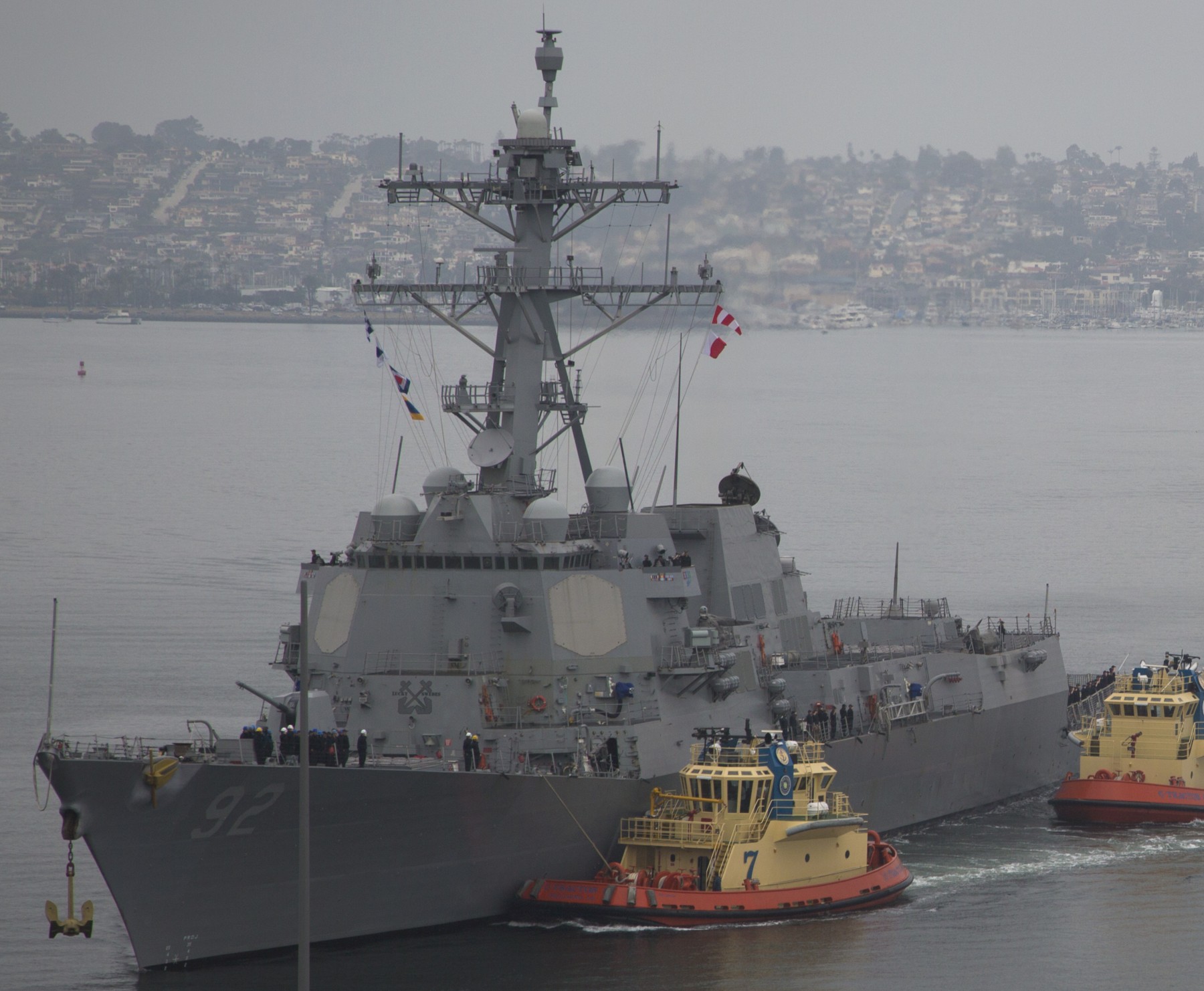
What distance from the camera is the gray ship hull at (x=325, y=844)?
72.8 feet

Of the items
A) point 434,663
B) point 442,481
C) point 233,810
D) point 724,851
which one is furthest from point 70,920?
point 442,481

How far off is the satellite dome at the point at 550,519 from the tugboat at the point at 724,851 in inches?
125

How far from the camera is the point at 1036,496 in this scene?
77.1 metres

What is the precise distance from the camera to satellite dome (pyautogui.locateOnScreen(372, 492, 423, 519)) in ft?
89.3

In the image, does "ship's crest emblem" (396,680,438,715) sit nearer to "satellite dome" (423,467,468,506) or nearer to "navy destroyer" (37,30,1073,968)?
"navy destroyer" (37,30,1073,968)

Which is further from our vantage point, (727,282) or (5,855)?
(727,282)

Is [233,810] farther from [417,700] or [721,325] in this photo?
[721,325]

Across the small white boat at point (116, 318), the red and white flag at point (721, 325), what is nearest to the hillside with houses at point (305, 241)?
the small white boat at point (116, 318)

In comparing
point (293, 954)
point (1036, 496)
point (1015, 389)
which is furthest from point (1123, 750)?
point (1015, 389)

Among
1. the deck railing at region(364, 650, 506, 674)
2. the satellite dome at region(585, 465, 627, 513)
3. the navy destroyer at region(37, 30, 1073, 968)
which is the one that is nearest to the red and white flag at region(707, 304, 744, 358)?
the navy destroyer at region(37, 30, 1073, 968)

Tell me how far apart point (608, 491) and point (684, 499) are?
37540 mm

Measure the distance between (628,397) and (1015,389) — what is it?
3541 inches

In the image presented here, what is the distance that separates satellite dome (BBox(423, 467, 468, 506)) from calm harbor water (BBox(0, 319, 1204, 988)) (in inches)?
85.1

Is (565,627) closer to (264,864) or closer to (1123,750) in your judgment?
(264,864)
